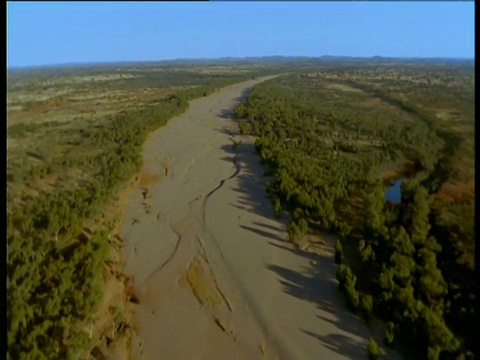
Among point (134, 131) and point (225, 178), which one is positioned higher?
point (134, 131)

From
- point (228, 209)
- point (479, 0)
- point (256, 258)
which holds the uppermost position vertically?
point (479, 0)

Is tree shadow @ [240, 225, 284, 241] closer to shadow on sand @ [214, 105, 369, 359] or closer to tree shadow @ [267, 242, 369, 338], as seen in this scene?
shadow on sand @ [214, 105, 369, 359]

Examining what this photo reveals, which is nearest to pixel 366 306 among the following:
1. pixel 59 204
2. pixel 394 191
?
pixel 394 191

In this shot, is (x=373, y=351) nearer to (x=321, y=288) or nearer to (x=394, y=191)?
(x=321, y=288)

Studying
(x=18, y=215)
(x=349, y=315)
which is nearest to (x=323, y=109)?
(x=349, y=315)

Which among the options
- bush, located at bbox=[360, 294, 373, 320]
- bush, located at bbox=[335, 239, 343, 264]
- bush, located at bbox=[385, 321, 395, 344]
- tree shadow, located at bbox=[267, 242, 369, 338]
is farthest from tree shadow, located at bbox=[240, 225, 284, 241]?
bush, located at bbox=[385, 321, 395, 344]
